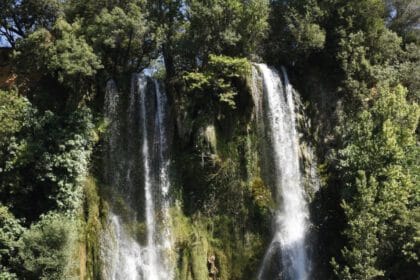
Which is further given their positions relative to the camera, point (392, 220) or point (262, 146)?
point (262, 146)

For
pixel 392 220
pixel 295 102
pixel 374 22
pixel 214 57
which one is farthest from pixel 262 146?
pixel 374 22

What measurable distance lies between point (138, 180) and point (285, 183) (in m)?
6.01

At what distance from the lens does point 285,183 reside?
62.3ft

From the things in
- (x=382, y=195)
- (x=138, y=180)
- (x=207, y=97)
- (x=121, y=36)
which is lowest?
(x=382, y=195)

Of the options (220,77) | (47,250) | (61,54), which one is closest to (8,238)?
(47,250)

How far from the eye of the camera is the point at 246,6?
62.2ft

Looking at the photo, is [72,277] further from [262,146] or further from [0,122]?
[262,146]

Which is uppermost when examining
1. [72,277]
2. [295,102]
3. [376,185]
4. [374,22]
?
[374,22]

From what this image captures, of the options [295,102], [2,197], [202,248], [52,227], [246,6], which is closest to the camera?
[52,227]

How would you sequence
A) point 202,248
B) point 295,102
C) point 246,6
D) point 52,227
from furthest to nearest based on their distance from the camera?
point 295,102
point 246,6
point 202,248
point 52,227

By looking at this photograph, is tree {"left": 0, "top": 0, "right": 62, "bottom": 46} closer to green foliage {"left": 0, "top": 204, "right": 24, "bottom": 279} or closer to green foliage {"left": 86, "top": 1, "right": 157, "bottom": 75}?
green foliage {"left": 86, "top": 1, "right": 157, "bottom": 75}

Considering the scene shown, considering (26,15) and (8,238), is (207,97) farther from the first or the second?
(8,238)

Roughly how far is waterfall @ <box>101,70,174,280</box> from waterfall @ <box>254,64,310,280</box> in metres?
4.20

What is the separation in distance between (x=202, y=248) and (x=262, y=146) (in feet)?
15.9
